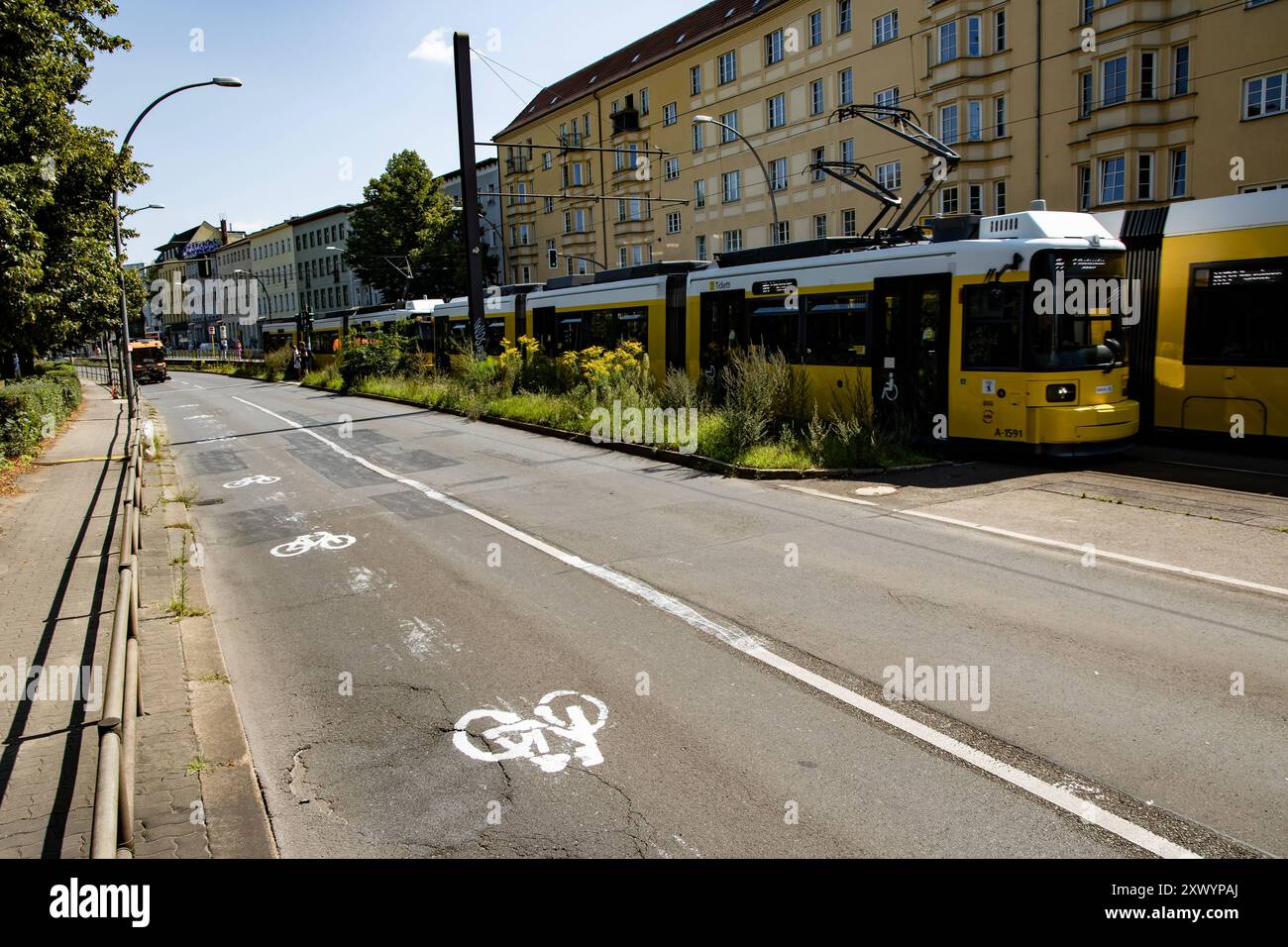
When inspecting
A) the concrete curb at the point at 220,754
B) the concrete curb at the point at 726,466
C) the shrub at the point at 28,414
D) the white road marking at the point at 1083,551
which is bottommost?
the concrete curb at the point at 220,754

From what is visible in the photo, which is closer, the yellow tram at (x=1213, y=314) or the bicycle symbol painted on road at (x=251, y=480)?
the yellow tram at (x=1213, y=314)

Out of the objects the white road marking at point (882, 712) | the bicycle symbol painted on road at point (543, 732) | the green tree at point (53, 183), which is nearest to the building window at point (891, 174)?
the green tree at point (53, 183)

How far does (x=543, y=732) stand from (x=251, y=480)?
11971 millimetres

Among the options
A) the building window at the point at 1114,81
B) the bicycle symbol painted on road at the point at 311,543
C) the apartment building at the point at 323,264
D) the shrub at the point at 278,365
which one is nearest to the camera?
the bicycle symbol painted on road at the point at 311,543

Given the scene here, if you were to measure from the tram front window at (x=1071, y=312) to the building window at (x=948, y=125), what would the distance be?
21.9m

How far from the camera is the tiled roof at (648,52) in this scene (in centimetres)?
4594

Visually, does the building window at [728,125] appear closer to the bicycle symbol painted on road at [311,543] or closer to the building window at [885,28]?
the building window at [885,28]

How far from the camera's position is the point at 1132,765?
4609mm

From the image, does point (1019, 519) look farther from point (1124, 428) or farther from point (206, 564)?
point (206, 564)

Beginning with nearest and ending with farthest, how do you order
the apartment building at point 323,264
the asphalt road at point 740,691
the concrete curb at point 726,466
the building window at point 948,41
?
the asphalt road at point 740,691
the concrete curb at point 726,466
the building window at point 948,41
the apartment building at point 323,264

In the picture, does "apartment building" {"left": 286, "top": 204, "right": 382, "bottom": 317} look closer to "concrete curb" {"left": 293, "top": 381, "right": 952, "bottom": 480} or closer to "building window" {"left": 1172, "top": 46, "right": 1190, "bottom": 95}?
"building window" {"left": 1172, "top": 46, "right": 1190, "bottom": 95}

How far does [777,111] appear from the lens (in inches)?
1686

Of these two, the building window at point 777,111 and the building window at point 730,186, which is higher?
the building window at point 777,111
